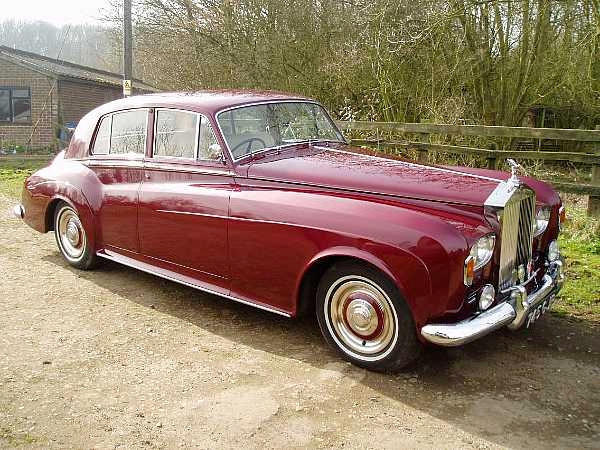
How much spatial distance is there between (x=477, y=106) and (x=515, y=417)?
10.5 meters

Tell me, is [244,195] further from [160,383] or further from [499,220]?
[499,220]

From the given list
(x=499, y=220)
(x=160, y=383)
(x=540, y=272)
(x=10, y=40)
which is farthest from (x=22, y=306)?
(x=10, y=40)

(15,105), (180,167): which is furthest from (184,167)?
(15,105)

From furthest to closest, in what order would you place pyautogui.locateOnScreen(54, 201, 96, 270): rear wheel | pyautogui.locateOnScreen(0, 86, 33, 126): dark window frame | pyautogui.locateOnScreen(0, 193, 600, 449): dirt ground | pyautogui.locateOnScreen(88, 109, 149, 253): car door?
pyautogui.locateOnScreen(0, 86, 33, 126): dark window frame, pyautogui.locateOnScreen(54, 201, 96, 270): rear wheel, pyautogui.locateOnScreen(88, 109, 149, 253): car door, pyautogui.locateOnScreen(0, 193, 600, 449): dirt ground

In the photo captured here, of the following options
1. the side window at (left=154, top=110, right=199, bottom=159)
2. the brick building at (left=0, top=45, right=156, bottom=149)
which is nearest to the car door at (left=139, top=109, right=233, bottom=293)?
the side window at (left=154, top=110, right=199, bottom=159)

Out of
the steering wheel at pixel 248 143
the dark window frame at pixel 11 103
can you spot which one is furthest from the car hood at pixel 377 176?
the dark window frame at pixel 11 103

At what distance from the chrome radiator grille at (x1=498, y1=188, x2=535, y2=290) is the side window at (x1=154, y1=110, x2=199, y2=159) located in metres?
2.38

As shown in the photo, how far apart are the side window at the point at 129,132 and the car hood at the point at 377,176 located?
1296 millimetres

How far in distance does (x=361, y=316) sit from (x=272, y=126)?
1.83 metres

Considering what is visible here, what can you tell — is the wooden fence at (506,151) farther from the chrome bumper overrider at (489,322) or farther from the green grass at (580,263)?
the chrome bumper overrider at (489,322)

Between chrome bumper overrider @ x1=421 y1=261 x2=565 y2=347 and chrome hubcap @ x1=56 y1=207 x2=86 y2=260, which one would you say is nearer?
chrome bumper overrider @ x1=421 y1=261 x2=565 y2=347

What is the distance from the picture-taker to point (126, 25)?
13414 mm

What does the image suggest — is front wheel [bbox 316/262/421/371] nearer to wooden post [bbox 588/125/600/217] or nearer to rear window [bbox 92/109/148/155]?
rear window [bbox 92/109/148/155]

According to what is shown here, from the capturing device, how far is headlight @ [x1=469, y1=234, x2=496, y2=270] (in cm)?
332
